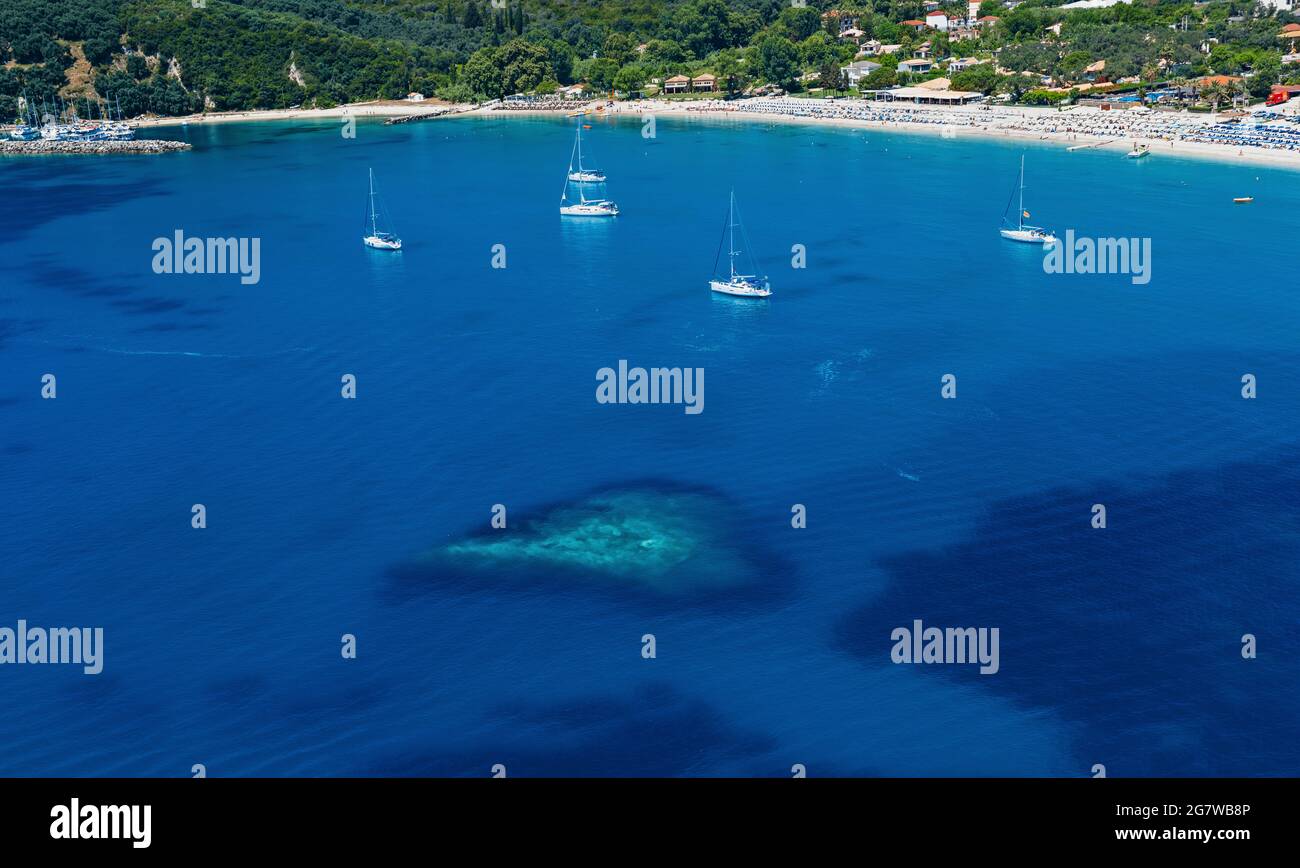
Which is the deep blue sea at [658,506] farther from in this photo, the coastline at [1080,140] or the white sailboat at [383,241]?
the coastline at [1080,140]

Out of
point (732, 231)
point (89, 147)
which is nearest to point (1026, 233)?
point (732, 231)

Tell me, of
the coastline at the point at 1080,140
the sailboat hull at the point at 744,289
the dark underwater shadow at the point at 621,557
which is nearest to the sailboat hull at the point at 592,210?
the sailboat hull at the point at 744,289

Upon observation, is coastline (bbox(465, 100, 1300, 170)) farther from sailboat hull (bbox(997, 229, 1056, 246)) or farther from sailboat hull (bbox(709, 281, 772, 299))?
sailboat hull (bbox(709, 281, 772, 299))

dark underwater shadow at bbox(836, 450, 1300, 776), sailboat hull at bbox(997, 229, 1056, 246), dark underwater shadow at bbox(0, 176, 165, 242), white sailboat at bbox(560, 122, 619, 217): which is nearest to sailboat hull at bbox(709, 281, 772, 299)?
sailboat hull at bbox(997, 229, 1056, 246)

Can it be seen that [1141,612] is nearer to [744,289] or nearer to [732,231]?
[744,289]

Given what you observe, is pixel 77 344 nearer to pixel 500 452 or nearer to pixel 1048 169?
pixel 500 452
